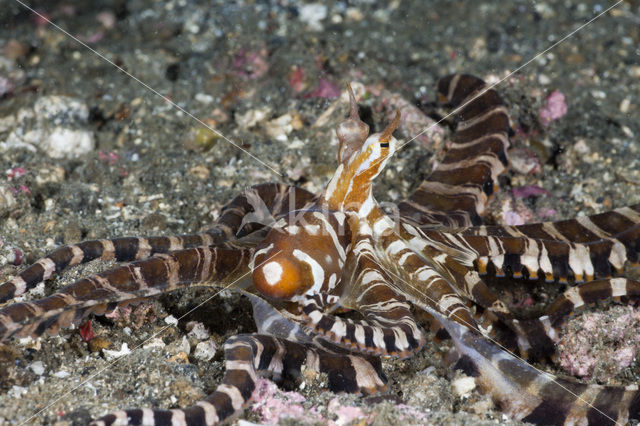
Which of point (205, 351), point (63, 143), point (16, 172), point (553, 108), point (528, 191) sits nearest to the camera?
point (205, 351)

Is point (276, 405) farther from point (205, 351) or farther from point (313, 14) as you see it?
point (313, 14)

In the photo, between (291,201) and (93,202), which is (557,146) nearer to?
(291,201)

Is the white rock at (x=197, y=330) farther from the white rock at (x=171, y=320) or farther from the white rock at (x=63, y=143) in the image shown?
the white rock at (x=63, y=143)

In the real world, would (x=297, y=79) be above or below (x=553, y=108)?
below

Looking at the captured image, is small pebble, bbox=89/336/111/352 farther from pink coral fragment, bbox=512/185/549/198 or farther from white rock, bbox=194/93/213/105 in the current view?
pink coral fragment, bbox=512/185/549/198

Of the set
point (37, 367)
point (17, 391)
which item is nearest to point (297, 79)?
point (37, 367)

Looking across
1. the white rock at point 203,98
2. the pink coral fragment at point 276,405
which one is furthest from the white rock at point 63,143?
the pink coral fragment at point 276,405

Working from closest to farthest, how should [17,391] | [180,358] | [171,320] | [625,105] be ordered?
[17,391]
[180,358]
[171,320]
[625,105]
